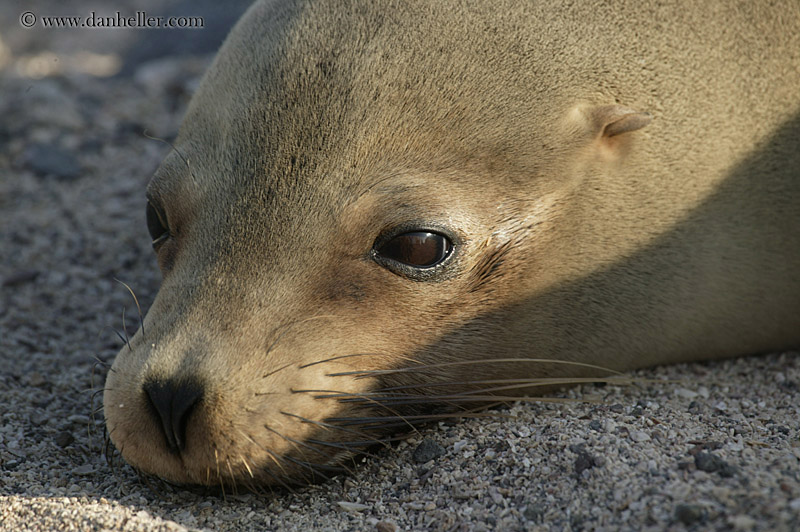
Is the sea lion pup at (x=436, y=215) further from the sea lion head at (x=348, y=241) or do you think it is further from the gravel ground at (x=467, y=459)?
the gravel ground at (x=467, y=459)

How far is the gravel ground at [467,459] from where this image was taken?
2.52 m

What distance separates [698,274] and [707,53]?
2.83 feet

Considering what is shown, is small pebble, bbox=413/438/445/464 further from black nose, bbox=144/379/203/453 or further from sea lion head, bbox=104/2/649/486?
black nose, bbox=144/379/203/453

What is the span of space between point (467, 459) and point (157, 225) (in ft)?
4.75

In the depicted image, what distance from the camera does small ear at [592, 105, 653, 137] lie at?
10.4ft

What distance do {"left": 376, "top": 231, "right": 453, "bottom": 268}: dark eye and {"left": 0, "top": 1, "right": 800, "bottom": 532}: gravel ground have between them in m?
0.61

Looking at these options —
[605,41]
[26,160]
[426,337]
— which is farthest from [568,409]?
[26,160]

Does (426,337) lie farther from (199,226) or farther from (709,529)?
(709,529)
